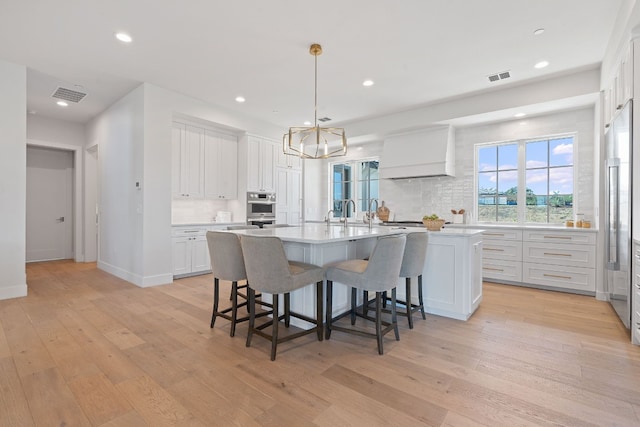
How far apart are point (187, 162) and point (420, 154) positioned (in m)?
4.15

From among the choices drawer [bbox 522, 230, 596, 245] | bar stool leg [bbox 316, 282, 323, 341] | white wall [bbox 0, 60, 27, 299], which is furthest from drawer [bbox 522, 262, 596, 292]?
white wall [bbox 0, 60, 27, 299]

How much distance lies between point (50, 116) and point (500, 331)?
8.31 metres

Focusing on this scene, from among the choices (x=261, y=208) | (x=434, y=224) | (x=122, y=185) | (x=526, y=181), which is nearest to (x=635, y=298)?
(x=434, y=224)

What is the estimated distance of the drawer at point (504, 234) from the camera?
4.53m

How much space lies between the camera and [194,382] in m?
1.98

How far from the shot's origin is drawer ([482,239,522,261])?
14.9 ft

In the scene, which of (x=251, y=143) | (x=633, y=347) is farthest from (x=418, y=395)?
(x=251, y=143)

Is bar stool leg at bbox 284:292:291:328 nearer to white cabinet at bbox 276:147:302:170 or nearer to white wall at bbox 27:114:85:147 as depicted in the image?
white cabinet at bbox 276:147:302:170

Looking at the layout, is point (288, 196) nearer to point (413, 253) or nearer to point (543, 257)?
point (413, 253)

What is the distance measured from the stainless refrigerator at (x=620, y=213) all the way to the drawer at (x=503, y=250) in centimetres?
126

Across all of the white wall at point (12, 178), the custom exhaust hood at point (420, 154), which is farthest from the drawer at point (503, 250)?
the white wall at point (12, 178)

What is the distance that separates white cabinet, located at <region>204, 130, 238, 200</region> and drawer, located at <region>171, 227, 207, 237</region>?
0.73 metres

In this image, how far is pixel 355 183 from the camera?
7129mm

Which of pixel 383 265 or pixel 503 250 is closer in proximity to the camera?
pixel 383 265
